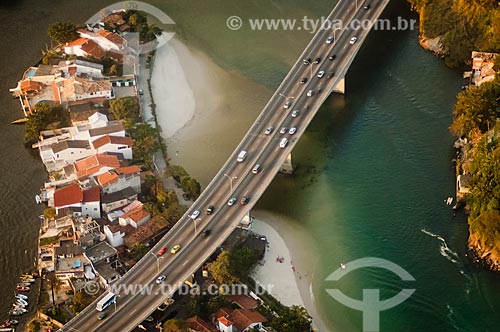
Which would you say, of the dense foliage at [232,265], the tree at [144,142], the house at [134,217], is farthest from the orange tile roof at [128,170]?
the dense foliage at [232,265]

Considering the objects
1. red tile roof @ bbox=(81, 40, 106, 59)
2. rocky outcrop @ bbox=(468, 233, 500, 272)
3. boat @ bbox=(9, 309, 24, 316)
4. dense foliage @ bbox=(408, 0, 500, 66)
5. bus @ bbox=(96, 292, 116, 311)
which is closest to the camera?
bus @ bbox=(96, 292, 116, 311)

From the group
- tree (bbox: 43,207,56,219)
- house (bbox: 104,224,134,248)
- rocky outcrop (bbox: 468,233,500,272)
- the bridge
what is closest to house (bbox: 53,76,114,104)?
tree (bbox: 43,207,56,219)

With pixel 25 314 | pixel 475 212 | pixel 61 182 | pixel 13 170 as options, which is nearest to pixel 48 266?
pixel 25 314

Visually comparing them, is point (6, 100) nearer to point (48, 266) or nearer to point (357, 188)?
point (48, 266)

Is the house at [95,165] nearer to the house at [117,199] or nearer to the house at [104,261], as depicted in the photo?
the house at [117,199]

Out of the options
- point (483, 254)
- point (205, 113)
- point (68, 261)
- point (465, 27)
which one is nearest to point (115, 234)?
point (68, 261)

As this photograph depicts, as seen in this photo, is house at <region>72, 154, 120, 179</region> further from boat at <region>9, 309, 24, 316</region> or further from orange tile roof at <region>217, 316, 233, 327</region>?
orange tile roof at <region>217, 316, 233, 327</region>

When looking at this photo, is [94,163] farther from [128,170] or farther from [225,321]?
[225,321]
